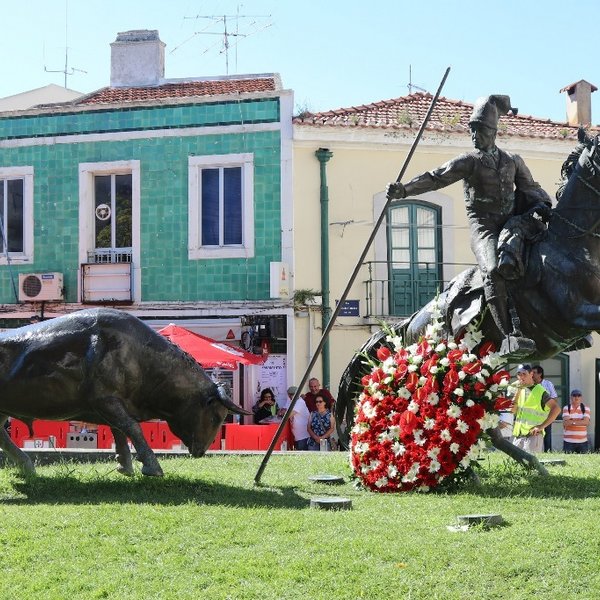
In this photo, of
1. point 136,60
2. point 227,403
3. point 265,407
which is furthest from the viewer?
point 136,60

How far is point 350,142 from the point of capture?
931 inches

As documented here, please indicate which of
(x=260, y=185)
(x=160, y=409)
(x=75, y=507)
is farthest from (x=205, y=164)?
(x=75, y=507)

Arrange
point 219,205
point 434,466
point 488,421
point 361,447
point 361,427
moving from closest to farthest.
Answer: point 434,466, point 488,421, point 361,447, point 361,427, point 219,205

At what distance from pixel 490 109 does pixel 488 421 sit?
9.32 ft

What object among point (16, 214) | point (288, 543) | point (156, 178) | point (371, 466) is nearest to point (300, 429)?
point (371, 466)

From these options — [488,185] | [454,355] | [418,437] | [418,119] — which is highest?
[418,119]

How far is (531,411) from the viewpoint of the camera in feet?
46.7

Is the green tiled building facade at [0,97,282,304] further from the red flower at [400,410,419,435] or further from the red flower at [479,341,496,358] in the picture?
the red flower at [400,410,419,435]

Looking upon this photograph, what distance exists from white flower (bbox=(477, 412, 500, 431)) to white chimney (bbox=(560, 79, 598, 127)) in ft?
65.2

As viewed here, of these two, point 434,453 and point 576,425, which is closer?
point 434,453

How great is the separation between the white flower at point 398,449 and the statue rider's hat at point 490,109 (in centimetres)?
301

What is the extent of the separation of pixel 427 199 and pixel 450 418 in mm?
15660

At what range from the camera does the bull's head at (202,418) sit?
9.93 metres

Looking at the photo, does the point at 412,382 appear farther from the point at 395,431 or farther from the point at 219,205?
the point at 219,205
